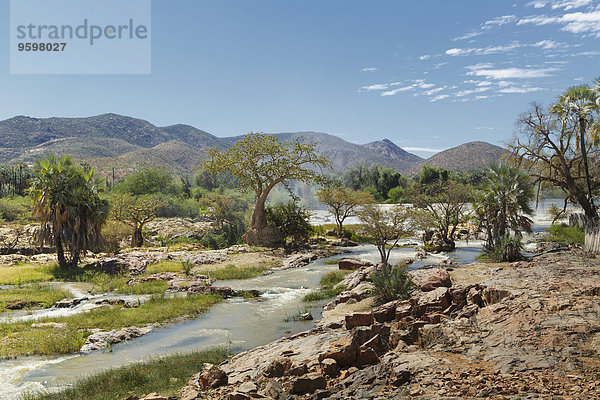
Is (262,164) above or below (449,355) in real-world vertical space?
above

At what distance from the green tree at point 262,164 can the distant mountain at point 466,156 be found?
138788 mm

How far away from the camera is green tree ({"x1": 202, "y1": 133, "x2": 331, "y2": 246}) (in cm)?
4050

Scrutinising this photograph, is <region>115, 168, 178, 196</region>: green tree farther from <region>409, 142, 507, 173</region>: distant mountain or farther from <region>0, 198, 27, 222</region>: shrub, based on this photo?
<region>409, 142, 507, 173</region>: distant mountain

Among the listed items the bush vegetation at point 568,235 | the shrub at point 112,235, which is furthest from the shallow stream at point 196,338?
the bush vegetation at point 568,235

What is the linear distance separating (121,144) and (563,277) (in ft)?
699

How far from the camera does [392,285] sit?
15734 mm

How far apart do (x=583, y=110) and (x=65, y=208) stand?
117ft

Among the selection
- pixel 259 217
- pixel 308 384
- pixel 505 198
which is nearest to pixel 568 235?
pixel 505 198

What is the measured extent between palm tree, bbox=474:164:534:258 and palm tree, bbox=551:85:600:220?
3715 mm

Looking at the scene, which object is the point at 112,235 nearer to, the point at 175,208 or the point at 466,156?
the point at 175,208

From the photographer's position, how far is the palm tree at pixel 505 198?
27.1 m

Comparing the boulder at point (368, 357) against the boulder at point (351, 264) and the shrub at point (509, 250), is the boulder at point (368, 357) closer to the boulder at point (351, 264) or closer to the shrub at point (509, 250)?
the boulder at point (351, 264)

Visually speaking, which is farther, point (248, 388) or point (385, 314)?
point (385, 314)

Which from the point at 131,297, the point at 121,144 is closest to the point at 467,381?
the point at 131,297
